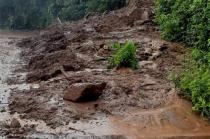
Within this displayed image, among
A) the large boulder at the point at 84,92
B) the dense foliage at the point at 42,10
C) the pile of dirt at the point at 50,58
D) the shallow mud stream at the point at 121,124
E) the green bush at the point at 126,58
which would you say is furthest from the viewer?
the dense foliage at the point at 42,10

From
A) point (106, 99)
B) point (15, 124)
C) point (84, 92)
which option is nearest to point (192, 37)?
point (106, 99)

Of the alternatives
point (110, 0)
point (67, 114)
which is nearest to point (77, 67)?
point (67, 114)

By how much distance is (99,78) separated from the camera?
13.4 metres

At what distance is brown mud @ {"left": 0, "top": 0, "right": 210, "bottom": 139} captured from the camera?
380 inches

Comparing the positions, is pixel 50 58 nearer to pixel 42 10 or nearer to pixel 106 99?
pixel 106 99

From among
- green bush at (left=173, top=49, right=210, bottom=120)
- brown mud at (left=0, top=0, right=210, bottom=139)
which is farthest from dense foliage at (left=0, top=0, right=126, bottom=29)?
green bush at (left=173, top=49, right=210, bottom=120)

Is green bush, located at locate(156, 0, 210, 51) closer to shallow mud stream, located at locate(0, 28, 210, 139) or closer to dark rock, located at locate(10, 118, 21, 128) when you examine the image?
shallow mud stream, located at locate(0, 28, 210, 139)

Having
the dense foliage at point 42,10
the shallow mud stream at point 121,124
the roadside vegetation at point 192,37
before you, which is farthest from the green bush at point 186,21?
the dense foliage at point 42,10

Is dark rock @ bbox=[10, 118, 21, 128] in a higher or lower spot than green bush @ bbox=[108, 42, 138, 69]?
lower

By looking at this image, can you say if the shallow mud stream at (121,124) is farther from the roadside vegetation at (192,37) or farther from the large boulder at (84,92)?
the roadside vegetation at (192,37)

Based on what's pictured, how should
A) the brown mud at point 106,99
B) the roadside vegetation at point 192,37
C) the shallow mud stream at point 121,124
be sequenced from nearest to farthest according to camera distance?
the shallow mud stream at point 121,124
the brown mud at point 106,99
the roadside vegetation at point 192,37

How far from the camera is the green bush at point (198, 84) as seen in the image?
10258 mm

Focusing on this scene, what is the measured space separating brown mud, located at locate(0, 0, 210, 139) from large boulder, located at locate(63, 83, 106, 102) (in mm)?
153

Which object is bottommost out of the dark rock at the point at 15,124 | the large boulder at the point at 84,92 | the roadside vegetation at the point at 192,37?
the dark rock at the point at 15,124
